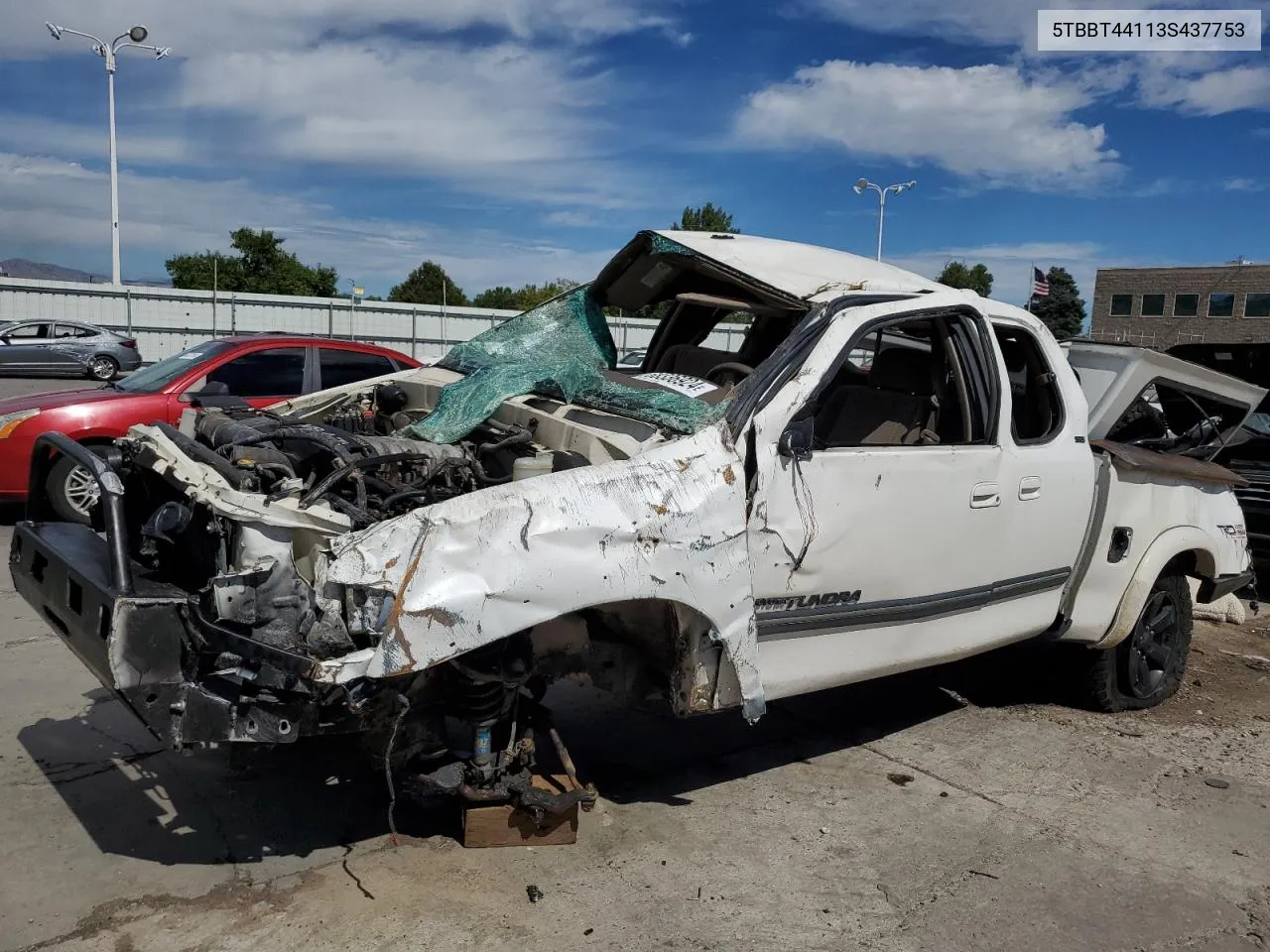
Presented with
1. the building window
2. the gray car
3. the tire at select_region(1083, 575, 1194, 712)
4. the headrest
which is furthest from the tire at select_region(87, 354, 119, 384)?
the building window

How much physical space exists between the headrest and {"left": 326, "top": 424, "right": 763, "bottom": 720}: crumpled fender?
5.60 feet

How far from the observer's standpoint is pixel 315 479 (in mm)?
3490

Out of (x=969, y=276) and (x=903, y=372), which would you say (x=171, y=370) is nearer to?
(x=903, y=372)

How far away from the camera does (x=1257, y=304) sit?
53156 millimetres

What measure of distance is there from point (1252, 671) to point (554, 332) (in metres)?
4.63

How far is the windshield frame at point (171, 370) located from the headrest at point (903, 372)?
18.8ft

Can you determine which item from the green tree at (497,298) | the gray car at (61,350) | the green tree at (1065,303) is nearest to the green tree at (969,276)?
the green tree at (1065,303)

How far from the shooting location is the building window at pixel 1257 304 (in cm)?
5269

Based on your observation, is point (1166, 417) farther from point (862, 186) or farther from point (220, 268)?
point (220, 268)

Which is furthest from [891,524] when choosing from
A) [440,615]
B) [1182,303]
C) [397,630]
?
[1182,303]

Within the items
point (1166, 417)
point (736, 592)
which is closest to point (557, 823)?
point (736, 592)

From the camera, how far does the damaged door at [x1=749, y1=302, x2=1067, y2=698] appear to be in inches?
139

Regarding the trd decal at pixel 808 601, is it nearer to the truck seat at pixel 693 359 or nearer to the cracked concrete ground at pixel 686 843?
the cracked concrete ground at pixel 686 843

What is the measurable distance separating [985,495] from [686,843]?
1759mm
